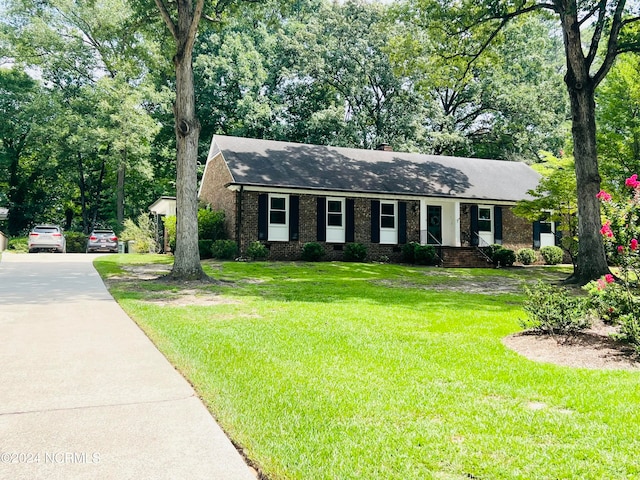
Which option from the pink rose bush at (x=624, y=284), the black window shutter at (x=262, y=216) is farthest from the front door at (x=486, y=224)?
the pink rose bush at (x=624, y=284)

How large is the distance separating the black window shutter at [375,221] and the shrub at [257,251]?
16.9 ft

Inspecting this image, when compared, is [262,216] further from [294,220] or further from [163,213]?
[163,213]

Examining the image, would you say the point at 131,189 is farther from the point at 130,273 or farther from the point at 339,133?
the point at 130,273

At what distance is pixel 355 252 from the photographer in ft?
67.4

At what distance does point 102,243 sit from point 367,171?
629 inches

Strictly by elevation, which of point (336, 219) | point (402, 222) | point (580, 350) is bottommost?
point (580, 350)

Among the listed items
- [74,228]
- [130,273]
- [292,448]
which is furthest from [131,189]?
[292,448]

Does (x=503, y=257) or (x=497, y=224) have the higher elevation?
(x=497, y=224)

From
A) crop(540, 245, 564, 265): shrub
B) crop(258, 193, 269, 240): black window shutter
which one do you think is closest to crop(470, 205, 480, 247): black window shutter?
crop(540, 245, 564, 265): shrub

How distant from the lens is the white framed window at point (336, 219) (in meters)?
21.2

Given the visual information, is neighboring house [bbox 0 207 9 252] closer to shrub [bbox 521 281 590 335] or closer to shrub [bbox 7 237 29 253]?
shrub [bbox 7 237 29 253]

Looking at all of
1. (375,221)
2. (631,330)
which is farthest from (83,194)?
Answer: (631,330)

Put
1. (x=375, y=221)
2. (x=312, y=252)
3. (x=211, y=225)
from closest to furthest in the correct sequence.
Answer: (x=312, y=252), (x=211, y=225), (x=375, y=221)

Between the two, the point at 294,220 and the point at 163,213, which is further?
the point at 163,213
